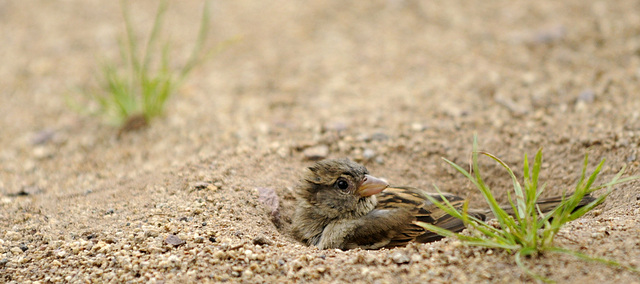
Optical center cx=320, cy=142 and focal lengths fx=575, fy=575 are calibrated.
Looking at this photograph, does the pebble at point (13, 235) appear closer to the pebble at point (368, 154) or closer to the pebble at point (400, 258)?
the pebble at point (400, 258)

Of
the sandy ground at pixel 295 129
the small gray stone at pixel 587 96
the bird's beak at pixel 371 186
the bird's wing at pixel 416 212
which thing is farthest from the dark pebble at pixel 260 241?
the small gray stone at pixel 587 96

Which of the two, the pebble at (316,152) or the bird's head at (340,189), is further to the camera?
the pebble at (316,152)

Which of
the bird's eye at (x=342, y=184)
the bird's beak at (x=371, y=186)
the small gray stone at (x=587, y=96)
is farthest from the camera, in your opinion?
the small gray stone at (x=587, y=96)

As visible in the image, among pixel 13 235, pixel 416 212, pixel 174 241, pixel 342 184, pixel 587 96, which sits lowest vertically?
pixel 13 235

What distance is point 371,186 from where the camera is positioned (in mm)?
4137

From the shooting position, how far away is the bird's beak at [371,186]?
13.5ft

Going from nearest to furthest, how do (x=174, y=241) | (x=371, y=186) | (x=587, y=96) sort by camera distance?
(x=174, y=241) → (x=371, y=186) → (x=587, y=96)

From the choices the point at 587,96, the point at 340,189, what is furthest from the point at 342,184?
→ the point at 587,96

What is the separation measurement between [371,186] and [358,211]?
10.0 inches

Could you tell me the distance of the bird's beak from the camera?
13.5 feet

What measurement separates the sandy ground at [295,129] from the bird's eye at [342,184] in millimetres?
527

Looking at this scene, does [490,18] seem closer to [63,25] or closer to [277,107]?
[277,107]

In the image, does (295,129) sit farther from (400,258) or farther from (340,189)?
(400,258)

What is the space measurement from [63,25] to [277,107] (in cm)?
383
